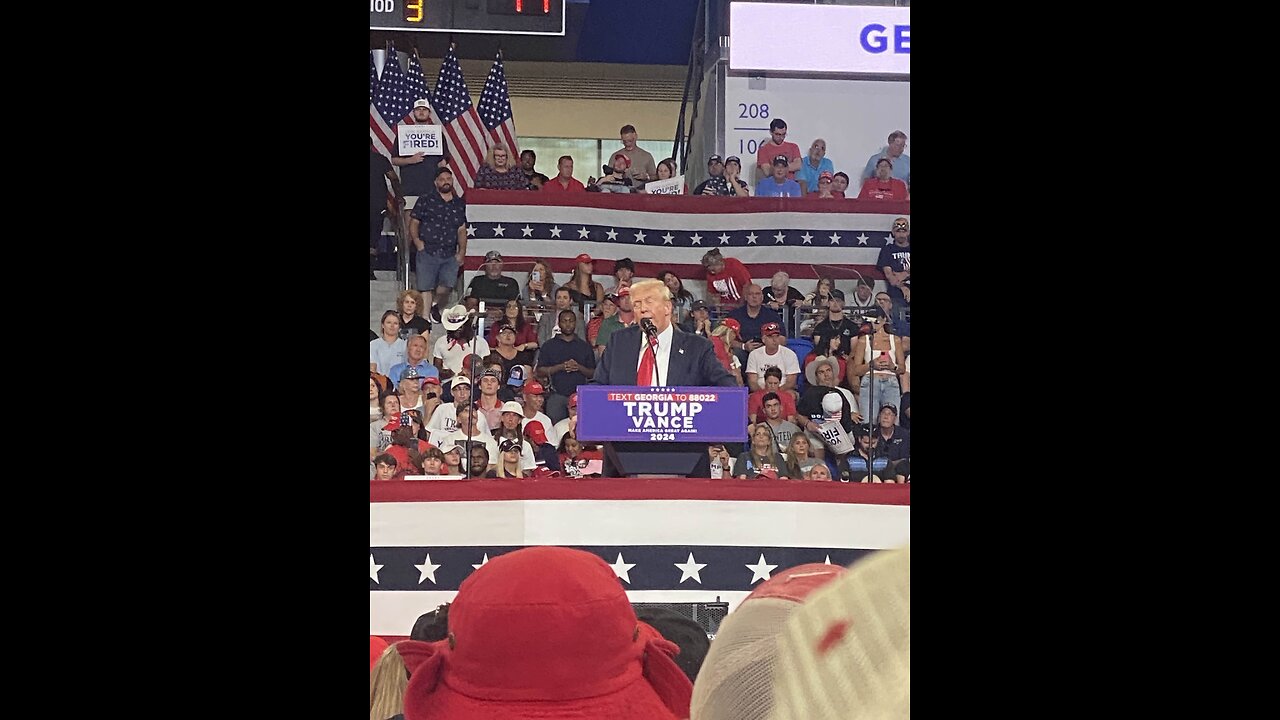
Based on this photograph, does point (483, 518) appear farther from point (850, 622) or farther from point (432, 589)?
point (850, 622)

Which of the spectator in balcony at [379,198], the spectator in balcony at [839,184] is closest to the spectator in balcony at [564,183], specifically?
the spectator in balcony at [379,198]

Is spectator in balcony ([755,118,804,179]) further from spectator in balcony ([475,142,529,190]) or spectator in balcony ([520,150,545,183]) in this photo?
spectator in balcony ([475,142,529,190])

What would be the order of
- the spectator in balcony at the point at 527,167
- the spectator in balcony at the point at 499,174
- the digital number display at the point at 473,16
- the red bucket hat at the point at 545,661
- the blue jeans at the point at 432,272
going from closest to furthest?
the red bucket hat at the point at 545,661 < the blue jeans at the point at 432,272 < the spectator in balcony at the point at 499,174 < the spectator in balcony at the point at 527,167 < the digital number display at the point at 473,16

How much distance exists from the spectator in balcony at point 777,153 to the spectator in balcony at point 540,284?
5.86 feet

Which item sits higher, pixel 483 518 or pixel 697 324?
pixel 697 324

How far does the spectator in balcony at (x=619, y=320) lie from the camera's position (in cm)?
595

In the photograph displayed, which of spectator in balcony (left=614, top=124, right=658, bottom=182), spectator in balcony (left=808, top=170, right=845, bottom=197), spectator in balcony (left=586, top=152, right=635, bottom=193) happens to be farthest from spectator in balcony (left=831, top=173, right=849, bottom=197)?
spectator in balcony (left=586, top=152, right=635, bottom=193)

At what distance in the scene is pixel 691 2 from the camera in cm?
1027

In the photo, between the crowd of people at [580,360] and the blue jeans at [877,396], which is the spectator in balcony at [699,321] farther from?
the blue jeans at [877,396]

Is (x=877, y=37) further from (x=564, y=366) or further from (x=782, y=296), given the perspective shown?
(x=564, y=366)

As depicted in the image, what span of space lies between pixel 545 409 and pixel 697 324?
899 mm

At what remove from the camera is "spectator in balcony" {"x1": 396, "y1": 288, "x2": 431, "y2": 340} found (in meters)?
6.05

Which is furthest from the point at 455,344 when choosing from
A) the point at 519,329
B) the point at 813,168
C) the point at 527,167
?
the point at 813,168

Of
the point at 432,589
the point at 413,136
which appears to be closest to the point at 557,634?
the point at 432,589
